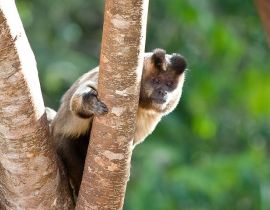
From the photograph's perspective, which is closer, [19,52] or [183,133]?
[19,52]

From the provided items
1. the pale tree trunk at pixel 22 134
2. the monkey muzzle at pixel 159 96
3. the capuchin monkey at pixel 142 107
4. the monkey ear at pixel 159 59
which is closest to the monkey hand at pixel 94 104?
the pale tree trunk at pixel 22 134

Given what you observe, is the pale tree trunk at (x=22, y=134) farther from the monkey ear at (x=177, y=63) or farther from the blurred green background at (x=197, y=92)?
the blurred green background at (x=197, y=92)

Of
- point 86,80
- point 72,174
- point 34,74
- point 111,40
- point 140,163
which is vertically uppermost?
point 111,40

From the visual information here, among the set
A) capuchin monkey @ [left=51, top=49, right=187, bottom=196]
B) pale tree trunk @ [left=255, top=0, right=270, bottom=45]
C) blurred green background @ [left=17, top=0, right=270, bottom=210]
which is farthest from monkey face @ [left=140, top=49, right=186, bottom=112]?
blurred green background @ [left=17, top=0, right=270, bottom=210]

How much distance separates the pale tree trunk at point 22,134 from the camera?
404 centimetres

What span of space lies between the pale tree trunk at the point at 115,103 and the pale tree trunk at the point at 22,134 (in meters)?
0.19

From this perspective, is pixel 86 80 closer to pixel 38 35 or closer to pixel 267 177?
pixel 267 177

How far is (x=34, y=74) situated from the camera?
13.9 ft

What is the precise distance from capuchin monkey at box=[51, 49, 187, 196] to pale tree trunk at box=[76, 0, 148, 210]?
696mm

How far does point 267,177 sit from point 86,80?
4.31 m

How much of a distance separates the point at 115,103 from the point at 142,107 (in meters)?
1.29

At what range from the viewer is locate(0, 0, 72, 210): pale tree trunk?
404 centimetres

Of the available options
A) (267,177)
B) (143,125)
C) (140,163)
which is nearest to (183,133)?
(140,163)

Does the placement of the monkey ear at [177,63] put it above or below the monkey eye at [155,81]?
above
